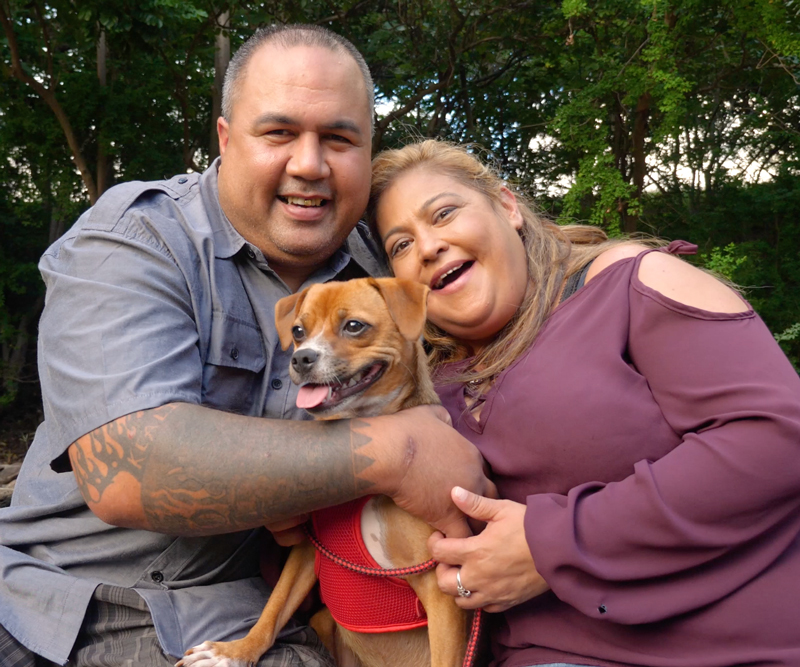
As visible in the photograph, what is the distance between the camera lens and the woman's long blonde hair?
9.23 ft

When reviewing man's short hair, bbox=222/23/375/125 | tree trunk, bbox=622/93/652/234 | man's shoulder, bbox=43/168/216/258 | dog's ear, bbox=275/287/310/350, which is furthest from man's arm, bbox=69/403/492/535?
tree trunk, bbox=622/93/652/234

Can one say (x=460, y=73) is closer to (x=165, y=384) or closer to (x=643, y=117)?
(x=643, y=117)

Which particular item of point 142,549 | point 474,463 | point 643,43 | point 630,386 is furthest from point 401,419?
point 643,43

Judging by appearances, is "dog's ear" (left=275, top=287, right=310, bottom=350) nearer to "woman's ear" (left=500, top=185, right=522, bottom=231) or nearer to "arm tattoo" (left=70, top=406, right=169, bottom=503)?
"arm tattoo" (left=70, top=406, right=169, bottom=503)

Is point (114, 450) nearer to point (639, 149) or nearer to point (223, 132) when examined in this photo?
point (223, 132)

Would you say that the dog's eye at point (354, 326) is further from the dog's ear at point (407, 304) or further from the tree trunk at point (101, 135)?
the tree trunk at point (101, 135)

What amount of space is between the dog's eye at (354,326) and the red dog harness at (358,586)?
63cm

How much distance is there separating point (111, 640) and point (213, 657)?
1.20 feet

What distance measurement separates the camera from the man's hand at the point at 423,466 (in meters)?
2.40

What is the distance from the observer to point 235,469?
7.43ft

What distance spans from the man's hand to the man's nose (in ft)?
3.28

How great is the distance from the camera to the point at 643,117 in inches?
261

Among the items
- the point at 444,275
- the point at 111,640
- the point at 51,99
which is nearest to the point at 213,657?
the point at 111,640

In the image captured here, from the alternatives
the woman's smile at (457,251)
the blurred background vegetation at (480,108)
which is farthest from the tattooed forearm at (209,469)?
the blurred background vegetation at (480,108)
